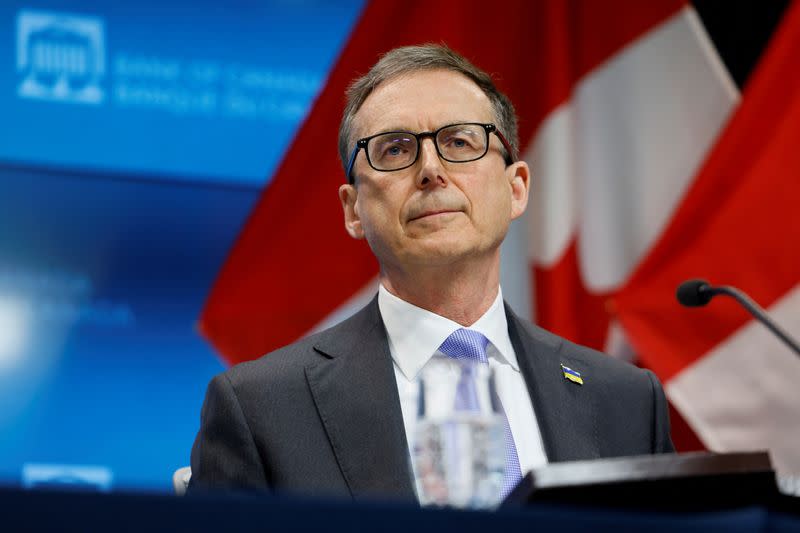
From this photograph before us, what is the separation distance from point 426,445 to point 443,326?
3.01ft

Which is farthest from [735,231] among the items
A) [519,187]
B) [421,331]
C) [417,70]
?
[421,331]

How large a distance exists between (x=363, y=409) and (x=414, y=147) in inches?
21.1

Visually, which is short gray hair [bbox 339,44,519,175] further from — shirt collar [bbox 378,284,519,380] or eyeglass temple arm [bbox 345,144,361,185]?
shirt collar [bbox 378,284,519,380]

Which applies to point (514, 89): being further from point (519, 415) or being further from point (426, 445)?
point (426, 445)

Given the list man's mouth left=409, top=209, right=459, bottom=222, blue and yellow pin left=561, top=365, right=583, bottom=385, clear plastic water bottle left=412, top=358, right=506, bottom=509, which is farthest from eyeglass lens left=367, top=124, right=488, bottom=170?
clear plastic water bottle left=412, top=358, right=506, bottom=509

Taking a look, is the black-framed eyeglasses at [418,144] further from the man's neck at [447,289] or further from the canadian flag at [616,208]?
the canadian flag at [616,208]

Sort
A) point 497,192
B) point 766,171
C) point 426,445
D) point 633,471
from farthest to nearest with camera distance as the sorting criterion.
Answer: point 766,171 < point 497,192 < point 426,445 < point 633,471

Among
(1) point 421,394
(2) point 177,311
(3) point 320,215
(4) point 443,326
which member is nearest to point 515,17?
(3) point 320,215

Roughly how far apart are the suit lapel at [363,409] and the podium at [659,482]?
0.69m

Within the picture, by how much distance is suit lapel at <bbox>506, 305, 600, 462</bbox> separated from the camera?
6.23ft

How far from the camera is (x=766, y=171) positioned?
3.23 meters

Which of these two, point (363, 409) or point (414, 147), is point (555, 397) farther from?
point (414, 147)

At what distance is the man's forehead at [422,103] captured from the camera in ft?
6.86

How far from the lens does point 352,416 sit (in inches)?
72.9
